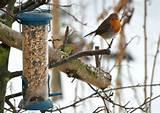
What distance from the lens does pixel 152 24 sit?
7.56 metres

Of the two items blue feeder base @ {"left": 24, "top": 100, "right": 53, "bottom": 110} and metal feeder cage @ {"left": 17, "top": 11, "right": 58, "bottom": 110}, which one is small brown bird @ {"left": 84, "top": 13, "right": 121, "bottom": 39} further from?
blue feeder base @ {"left": 24, "top": 100, "right": 53, "bottom": 110}

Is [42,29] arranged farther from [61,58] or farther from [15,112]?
[15,112]

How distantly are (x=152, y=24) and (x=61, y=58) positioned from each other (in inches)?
235

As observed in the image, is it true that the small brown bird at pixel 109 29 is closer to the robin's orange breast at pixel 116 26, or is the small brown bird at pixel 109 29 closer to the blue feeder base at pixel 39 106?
the robin's orange breast at pixel 116 26

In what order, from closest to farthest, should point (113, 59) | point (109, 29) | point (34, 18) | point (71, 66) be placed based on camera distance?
1. point (34, 18)
2. point (71, 66)
3. point (109, 29)
4. point (113, 59)

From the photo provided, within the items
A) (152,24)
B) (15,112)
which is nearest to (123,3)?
(15,112)

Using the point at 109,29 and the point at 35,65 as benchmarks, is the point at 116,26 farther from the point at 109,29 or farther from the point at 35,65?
the point at 35,65

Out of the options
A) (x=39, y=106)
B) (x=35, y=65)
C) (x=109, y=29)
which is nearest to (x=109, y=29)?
(x=109, y=29)

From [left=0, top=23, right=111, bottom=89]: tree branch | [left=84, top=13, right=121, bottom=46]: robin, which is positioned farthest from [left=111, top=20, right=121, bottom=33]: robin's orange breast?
[left=0, top=23, right=111, bottom=89]: tree branch

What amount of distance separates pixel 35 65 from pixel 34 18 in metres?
0.24

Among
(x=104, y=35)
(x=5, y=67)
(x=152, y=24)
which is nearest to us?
(x=5, y=67)

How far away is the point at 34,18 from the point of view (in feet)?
5.37

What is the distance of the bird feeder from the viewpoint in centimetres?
171

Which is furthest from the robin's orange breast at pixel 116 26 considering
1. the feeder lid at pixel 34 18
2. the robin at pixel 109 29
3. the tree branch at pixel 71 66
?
the feeder lid at pixel 34 18
